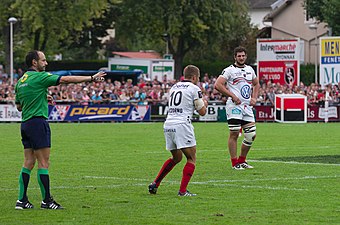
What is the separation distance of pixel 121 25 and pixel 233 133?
55.0 metres

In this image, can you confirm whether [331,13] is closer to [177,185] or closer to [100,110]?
[100,110]

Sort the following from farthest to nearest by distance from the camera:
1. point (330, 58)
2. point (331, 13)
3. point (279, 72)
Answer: point (331, 13)
point (279, 72)
point (330, 58)

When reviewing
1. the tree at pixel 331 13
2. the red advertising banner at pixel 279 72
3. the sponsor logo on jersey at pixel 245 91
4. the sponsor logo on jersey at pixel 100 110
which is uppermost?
the tree at pixel 331 13

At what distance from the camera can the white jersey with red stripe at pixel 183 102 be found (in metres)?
13.6

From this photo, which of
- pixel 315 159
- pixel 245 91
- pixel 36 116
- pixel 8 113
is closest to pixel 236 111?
pixel 245 91

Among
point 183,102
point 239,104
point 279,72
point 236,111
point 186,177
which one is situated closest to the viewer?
point 186,177

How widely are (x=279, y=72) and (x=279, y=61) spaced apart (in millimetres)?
701

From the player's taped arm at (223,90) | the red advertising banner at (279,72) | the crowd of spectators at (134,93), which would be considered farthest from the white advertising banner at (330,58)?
the player's taped arm at (223,90)

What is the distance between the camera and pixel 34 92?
1220 cm

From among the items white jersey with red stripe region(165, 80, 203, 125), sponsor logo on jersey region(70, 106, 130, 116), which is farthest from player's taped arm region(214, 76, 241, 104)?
sponsor logo on jersey region(70, 106, 130, 116)

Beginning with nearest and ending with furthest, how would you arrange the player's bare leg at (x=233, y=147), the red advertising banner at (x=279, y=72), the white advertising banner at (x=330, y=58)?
the player's bare leg at (x=233, y=147), the white advertising banner at (x=330, y=58), the red advertising banner at (x=279, y=72)

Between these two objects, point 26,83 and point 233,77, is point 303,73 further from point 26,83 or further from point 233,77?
point 26,83

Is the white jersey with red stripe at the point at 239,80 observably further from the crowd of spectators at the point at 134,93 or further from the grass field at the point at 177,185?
the crowd of spectators at the point at 134,93

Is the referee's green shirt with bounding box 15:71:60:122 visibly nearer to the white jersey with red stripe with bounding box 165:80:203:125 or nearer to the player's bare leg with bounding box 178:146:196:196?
the white jersey with red stripe with bounding box 165:80:203:125
